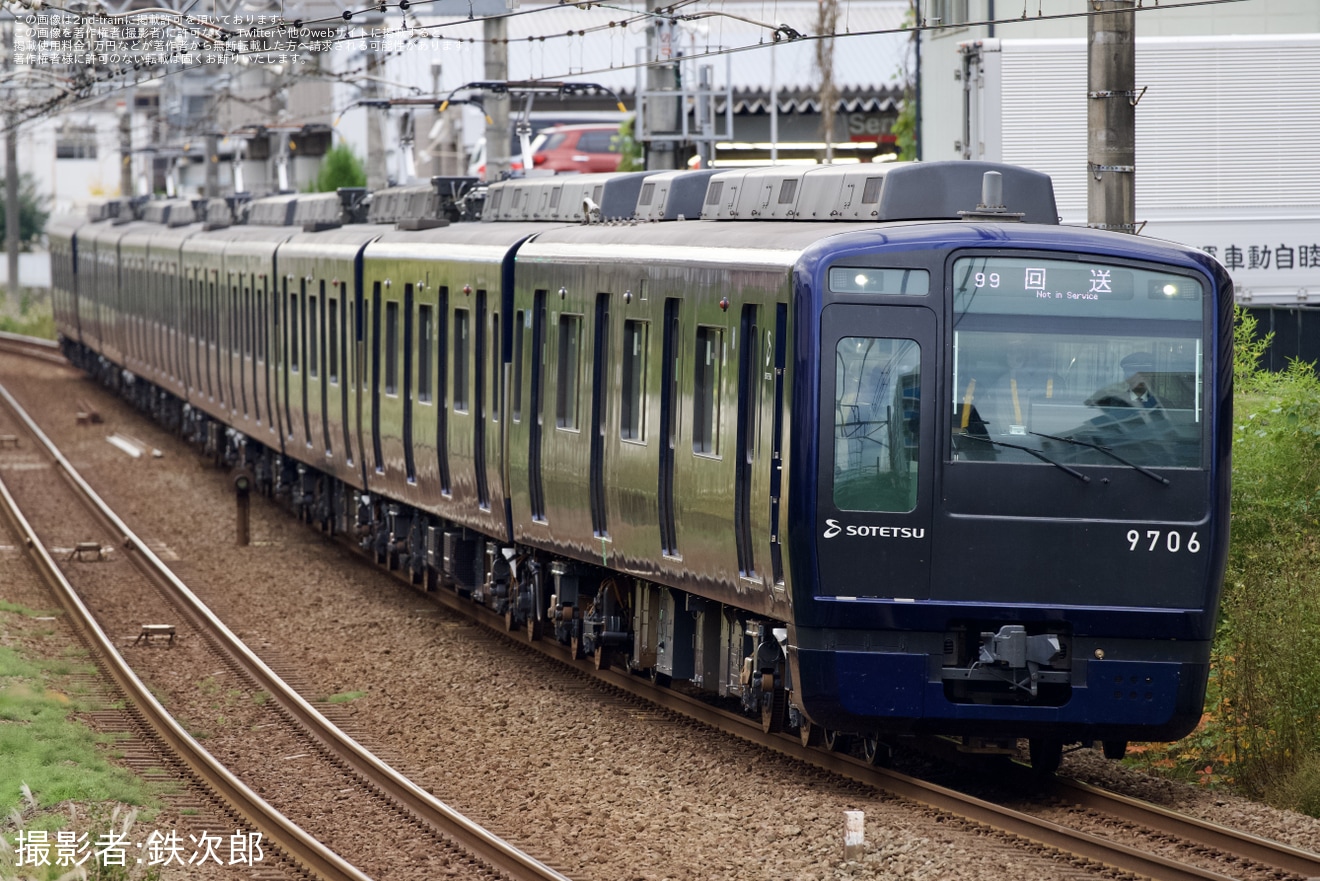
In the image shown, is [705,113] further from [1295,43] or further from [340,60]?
[340,60]

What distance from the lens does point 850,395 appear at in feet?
31.8

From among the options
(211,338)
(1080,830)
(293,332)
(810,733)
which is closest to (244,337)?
(211,338)

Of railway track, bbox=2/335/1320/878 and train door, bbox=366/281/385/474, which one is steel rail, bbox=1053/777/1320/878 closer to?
railway track, bbox=2/335/1320/878

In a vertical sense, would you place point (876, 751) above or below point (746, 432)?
below

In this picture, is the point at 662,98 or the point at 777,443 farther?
the point at 662,98

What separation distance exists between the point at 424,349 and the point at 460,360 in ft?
3.88

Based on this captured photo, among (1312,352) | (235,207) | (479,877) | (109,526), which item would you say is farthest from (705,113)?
(479,877)

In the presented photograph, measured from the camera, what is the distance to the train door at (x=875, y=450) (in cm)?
966

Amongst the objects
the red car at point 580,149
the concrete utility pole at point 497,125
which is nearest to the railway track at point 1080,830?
the concrete utility pole at point 497,125

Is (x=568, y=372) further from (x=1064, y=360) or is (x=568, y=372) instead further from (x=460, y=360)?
(x=1064, y=360)

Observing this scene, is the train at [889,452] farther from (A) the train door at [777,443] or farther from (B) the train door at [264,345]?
(B) the train door at [264,345]

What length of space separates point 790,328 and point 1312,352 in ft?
29.9

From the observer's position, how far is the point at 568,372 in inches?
539

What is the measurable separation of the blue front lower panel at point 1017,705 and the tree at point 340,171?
1532 inches
